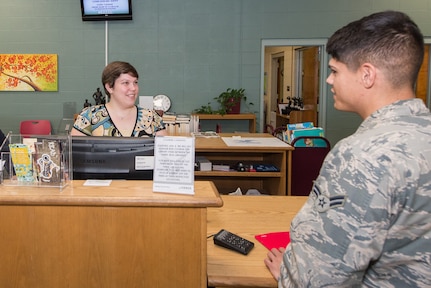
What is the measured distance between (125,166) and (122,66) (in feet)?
4.56

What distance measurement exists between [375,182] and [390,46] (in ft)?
1.11

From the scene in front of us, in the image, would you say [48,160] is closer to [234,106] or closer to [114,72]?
[114,72]

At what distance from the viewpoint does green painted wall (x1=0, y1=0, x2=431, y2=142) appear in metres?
5.69

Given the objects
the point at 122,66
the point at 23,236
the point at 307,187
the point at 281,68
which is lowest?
the point at 307,187

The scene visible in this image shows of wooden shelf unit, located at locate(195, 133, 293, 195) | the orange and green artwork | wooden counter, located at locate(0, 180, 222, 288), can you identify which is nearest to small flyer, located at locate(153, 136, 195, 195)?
wooden counter, located at locate(0, 180, 222, 288)

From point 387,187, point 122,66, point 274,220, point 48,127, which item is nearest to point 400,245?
point 387,187

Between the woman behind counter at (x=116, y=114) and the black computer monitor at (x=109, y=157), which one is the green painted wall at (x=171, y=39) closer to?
the woman behind counter at (x=116, y=114)

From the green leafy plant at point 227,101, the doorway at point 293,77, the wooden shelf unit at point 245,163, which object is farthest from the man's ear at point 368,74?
the doorway at point 293,77

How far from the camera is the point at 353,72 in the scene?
1.02 metres

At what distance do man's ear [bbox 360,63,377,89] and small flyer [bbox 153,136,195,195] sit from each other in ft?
1.66

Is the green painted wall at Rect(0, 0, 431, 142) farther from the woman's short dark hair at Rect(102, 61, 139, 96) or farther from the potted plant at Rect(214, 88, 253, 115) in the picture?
the woman's short dark hair at Rect(102, 61, 139, 96)

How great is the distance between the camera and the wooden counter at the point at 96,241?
1.20 meters

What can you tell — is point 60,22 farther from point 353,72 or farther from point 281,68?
point 353,72

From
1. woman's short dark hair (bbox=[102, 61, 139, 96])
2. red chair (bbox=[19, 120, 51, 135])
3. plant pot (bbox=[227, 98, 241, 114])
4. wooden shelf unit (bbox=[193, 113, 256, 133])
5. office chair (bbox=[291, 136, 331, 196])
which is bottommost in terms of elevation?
office chair (bbox=[291, 136, 331, 196])
